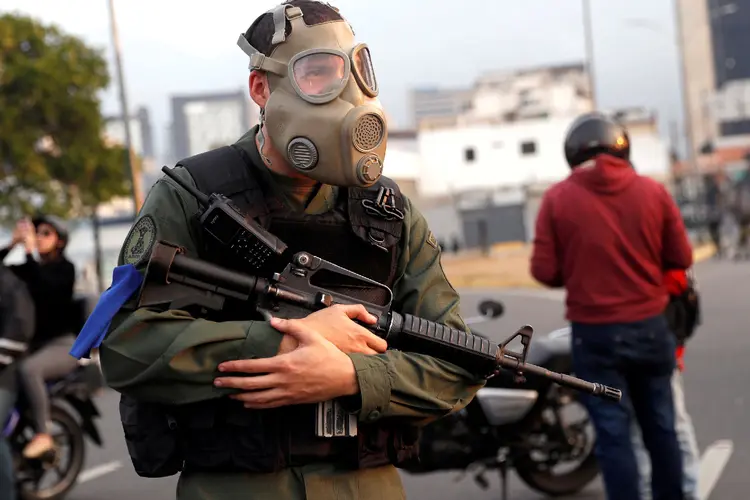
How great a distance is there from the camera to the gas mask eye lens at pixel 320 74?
2.35 metres

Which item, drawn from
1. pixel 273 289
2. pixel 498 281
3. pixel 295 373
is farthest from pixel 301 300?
pixel 498 281

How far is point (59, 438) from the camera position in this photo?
6.85 metres

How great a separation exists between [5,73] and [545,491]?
87.1 ft

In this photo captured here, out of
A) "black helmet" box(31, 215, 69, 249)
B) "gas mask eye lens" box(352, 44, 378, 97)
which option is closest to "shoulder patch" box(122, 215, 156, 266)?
"gas mask eye lens" box(352, 44, 378, 97)

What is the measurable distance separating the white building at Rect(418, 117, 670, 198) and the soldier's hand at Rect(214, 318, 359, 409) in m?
68.8

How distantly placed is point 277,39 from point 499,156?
2823 inches

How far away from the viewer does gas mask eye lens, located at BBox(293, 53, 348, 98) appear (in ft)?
7.72

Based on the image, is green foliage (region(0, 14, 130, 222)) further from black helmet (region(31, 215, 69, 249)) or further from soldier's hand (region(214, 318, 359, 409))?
soldier's hand (region(214, 318, 359, 409))

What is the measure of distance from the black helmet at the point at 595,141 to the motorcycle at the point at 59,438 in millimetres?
3430

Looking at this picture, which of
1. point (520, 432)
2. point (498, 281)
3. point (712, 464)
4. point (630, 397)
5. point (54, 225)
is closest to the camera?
point (630, 397)

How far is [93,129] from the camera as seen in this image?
3084 cm

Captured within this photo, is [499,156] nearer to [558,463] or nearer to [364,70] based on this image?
[558,463]

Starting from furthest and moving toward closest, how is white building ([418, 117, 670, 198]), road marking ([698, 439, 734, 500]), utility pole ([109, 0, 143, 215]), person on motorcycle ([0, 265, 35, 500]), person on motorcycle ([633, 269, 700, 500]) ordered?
1. white building ([418, 117, 670, 198])
2. utility pole ([109, 0, 143, 215])
3. road marking ([698, 439, 734, 500])
4. person on motorcycle ([0, 265, 35, 500])
5. person on motorcycle ([633, 269, 700, 500])

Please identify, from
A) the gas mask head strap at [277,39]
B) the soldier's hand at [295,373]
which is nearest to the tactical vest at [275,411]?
the soldier's hand at [295,373]
